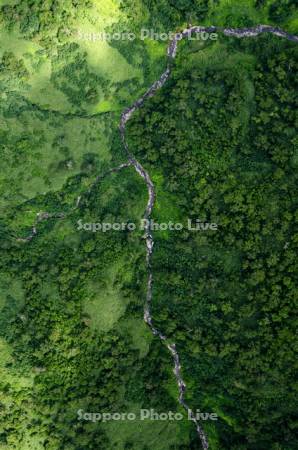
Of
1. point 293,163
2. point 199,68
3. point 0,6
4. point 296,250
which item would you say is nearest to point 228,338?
point 296,250

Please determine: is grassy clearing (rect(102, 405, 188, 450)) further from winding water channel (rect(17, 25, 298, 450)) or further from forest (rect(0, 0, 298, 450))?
winding water channel (rect(17, 25, 298, 450))

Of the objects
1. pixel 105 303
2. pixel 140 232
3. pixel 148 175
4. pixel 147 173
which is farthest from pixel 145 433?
pixel 147 173

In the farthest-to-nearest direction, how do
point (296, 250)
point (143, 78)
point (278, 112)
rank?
point (143, 78), point (278, 112), point (296, 250)

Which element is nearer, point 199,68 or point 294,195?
point 294,195

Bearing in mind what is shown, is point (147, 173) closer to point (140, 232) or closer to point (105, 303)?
point (140, 232)

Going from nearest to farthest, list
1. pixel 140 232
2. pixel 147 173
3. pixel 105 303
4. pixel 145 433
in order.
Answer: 1. pixel 105 303
2. pixel 145 433
3. pixel 140 232
4. pixel 147 173

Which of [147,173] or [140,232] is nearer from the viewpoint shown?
[140,232]

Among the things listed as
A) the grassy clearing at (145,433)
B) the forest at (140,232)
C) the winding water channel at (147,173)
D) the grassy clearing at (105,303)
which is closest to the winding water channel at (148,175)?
the winding water channel at (147,173)

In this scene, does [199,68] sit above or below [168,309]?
above

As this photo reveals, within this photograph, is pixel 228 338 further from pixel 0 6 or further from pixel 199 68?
pixel 0 6
